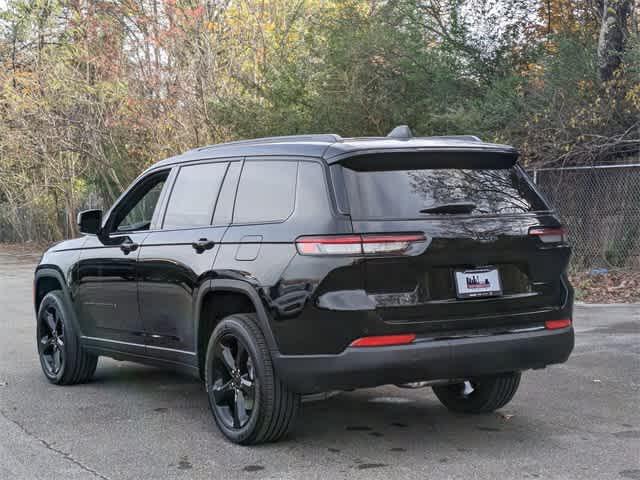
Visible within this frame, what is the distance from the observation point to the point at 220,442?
19.8 feet

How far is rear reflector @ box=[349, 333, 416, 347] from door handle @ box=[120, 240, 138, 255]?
242cm

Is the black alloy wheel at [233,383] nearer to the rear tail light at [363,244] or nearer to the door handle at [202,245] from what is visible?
the door handle at [202,245]

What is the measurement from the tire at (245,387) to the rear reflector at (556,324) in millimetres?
1545

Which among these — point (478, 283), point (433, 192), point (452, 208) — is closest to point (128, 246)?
point (433, 192)

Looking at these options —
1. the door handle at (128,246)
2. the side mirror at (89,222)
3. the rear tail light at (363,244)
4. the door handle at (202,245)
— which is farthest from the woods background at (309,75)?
the rear tail light at (363,244)

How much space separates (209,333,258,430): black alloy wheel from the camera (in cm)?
588

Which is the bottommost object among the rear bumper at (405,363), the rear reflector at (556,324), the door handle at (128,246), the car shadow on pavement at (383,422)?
A: the car shadow on pavement at (383,422)

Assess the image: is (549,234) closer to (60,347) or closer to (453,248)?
(453,248)

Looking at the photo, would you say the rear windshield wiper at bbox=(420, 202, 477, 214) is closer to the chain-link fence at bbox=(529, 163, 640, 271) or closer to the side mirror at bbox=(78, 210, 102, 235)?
the side mirror at bbox=(78, 210, 102, 235)

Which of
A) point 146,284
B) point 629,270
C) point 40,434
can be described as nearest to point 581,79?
point 629,270

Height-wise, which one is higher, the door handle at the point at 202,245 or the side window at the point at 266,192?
the side window at the point at 266,192

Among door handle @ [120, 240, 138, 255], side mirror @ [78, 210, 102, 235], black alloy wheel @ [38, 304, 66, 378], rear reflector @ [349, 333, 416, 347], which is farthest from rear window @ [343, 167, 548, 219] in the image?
black alloy wheel @ [38, 304, 66, 378]

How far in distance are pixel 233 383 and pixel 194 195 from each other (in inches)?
56.2

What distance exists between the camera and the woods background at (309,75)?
53.1 feet
